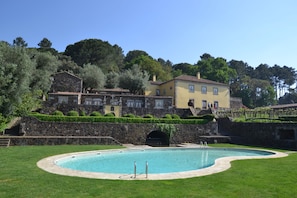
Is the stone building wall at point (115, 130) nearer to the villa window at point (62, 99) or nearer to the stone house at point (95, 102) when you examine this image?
the stone house at point (95, 102)

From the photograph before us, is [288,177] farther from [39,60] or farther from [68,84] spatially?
[39,60]

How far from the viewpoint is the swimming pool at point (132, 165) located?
10.4 m

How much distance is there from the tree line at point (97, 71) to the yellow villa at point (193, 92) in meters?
4.07

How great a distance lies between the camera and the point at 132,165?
14.5 meters

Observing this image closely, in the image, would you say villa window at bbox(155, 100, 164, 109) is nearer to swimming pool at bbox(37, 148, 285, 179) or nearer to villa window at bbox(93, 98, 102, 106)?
villa window at bbox(93, 98, 102, 106)

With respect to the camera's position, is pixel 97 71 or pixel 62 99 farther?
pixel 97 71

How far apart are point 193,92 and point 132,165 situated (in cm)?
3298

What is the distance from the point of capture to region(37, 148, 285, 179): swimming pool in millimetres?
10352

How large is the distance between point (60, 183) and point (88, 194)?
190cm

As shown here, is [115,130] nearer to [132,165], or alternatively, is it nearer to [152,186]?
[132,165]

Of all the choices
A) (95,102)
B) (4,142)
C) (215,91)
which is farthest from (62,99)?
(215,91)

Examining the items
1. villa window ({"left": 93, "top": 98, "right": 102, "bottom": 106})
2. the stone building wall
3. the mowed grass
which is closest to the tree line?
the stone building wall

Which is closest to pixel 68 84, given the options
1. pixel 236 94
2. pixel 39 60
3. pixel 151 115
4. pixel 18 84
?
pixel 39 60

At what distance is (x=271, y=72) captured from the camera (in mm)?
101125
